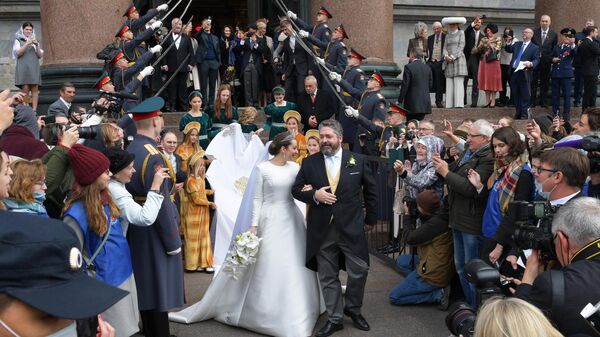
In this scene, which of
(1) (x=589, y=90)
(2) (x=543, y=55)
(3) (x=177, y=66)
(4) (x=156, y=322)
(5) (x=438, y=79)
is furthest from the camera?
(5) (x=438, y=79)

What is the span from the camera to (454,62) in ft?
51.0

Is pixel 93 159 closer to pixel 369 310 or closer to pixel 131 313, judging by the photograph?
pixel 131 313

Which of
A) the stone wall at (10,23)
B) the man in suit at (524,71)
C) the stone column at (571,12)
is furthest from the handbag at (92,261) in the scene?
the stone column at (571,12)

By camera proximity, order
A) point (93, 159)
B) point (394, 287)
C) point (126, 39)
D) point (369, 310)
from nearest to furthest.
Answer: point (93, 159) < point (369, 310) < point (394, 287) < point (126, 39)

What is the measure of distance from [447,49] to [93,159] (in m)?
12.0

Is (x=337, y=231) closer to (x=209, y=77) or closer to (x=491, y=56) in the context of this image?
(x=209, y=77)

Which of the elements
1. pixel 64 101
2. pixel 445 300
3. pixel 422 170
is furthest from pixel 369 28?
pixel 445 300

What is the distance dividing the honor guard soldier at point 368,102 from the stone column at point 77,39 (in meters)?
3.89

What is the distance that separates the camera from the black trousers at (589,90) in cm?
1498

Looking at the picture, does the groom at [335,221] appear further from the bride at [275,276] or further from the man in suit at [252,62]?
the man in suit at [252,62]

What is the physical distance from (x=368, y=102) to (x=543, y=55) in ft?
18.3

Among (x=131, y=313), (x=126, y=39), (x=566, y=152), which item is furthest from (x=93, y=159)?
Result: (x=126, y=39)

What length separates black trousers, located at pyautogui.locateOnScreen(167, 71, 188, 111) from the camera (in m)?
13.9

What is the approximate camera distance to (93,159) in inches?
194
